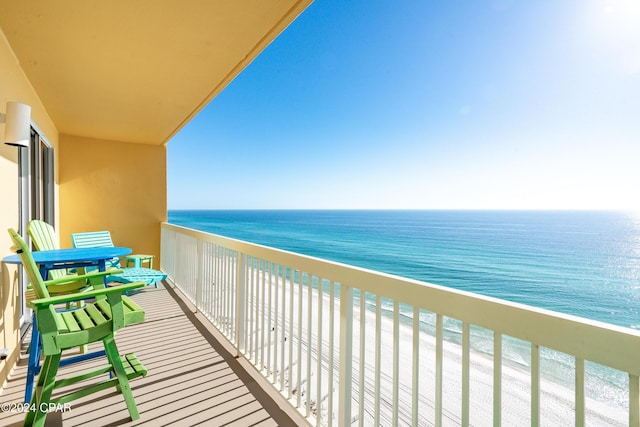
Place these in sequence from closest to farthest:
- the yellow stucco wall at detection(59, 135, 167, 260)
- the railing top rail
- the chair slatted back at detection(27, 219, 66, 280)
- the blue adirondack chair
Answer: the railing top rail, the chair slatted back at detection(27, 219, 66, 280), the blue adirondack chair, the yellow stucco wall at detection(59, 135, 167, 260)

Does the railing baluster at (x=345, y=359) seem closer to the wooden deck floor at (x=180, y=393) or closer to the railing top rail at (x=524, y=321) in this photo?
the railing top rail at (x=524, y=321)

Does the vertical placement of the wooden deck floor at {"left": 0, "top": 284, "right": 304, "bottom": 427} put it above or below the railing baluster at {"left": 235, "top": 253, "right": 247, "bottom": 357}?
below

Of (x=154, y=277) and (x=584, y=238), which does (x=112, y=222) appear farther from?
(x=584, y=238)

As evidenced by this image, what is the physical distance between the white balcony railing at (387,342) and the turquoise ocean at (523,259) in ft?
7.60

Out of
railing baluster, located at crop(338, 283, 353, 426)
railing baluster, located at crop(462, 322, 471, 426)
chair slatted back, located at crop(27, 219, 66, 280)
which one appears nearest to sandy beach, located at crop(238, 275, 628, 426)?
railing baluster, located at crop(338, 283, 353, 426)

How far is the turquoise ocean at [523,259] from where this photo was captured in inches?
500

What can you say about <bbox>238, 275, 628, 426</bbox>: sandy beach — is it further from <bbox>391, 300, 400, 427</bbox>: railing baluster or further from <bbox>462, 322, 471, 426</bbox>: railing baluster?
<bbox>462, 322, 471, 426</bbox>: railing baluster

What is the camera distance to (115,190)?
528 cm

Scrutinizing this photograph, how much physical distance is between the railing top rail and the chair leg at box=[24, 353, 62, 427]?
1539mm

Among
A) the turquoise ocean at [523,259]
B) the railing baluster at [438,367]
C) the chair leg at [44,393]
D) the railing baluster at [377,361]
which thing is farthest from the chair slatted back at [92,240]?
the turquoise ocean at [523,259]

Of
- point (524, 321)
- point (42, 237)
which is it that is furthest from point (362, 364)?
point (42, 237)

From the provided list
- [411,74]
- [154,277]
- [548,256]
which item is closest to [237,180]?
[411,74]

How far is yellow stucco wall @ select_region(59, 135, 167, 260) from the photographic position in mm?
4883

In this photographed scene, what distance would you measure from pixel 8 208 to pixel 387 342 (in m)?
5.14
